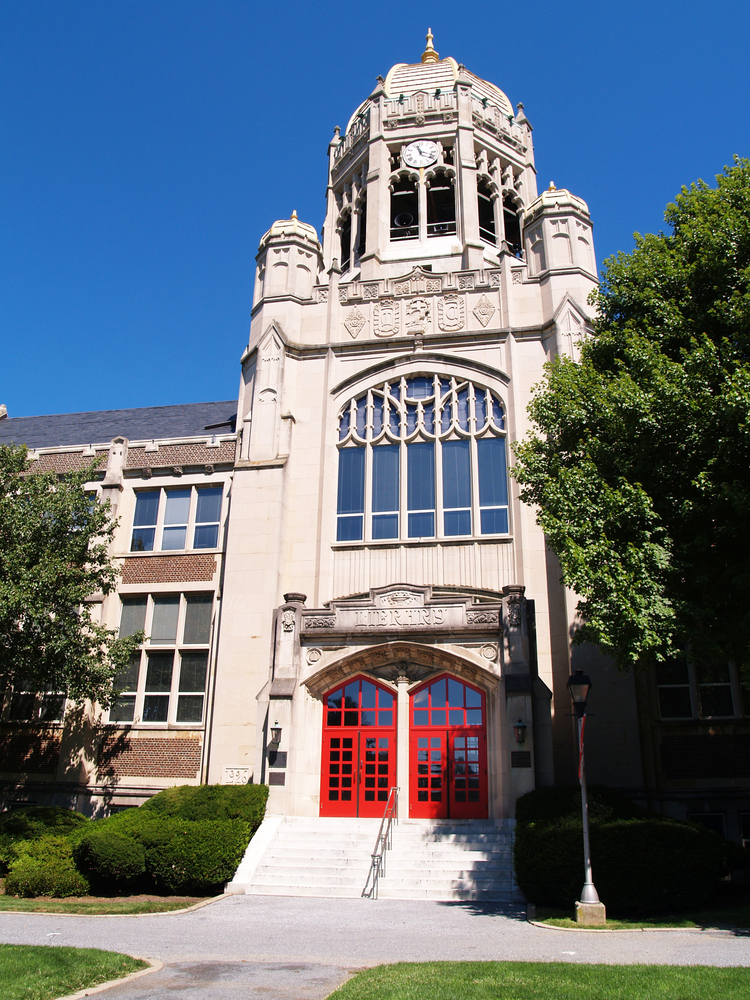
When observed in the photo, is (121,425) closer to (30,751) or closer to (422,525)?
(30,751)

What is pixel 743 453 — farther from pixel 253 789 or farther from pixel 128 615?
pixel 128 615

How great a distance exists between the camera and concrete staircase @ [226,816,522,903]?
1479cm

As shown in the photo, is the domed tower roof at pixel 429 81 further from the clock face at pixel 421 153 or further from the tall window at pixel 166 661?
the tall window at pixel 166 661

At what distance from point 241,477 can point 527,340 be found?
9998 mm

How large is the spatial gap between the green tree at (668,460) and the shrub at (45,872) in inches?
423

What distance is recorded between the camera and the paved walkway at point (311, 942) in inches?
324

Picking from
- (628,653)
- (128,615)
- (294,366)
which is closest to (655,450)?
(628,653)

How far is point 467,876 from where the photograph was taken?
1504 cm

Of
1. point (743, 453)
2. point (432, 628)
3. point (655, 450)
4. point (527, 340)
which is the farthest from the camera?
point (527, 340)

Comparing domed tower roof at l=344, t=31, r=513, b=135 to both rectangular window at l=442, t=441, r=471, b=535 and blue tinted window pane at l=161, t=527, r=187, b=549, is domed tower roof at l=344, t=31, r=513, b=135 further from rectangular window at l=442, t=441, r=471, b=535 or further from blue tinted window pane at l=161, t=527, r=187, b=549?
blue tinted window pane at l=161, t=527, r=187, b=549

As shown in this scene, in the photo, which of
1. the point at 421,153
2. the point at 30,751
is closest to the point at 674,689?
the point at 30,751

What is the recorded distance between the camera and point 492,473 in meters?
23.0

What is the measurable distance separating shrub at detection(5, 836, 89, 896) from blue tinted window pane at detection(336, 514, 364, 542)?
10853 millimetres

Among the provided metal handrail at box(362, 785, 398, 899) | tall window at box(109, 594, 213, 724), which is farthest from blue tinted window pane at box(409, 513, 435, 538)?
metal handrail at box(362, 785, 398, 899)
